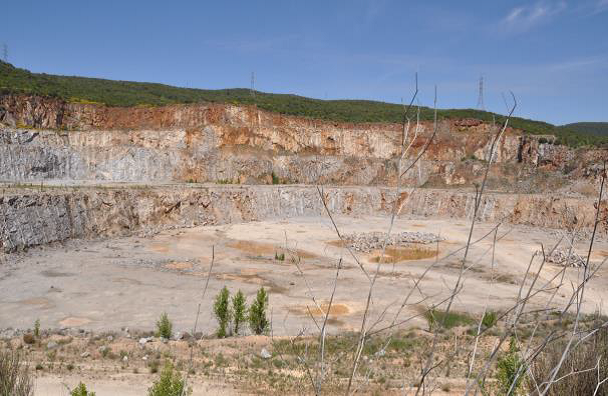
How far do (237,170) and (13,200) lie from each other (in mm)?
28453

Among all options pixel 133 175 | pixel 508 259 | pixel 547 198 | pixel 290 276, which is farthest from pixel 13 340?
pixel 547 198

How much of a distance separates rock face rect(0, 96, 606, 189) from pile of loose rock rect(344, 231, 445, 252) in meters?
14.0

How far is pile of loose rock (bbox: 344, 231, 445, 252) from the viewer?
1252 inches

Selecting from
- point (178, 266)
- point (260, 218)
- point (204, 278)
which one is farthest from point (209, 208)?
point (204, 278)

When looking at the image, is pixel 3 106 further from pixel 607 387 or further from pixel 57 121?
pixel 607 387

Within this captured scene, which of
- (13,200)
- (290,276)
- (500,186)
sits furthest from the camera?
(500,186)

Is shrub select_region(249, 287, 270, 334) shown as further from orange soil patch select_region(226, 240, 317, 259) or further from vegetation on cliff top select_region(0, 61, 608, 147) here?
vegetation on cliff top select_region(0, 61, 608, 147)

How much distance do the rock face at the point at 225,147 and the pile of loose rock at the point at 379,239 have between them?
13961 mm

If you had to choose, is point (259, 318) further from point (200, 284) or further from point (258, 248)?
point (258, 248)

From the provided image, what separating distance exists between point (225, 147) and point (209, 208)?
17234mm

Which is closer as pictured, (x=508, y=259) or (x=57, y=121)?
(x=508, y=259)

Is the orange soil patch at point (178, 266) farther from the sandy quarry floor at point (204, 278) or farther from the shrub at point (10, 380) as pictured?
the shrub at point (10, 380)

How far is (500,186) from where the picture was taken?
5103cm

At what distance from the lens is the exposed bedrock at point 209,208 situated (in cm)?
2917
